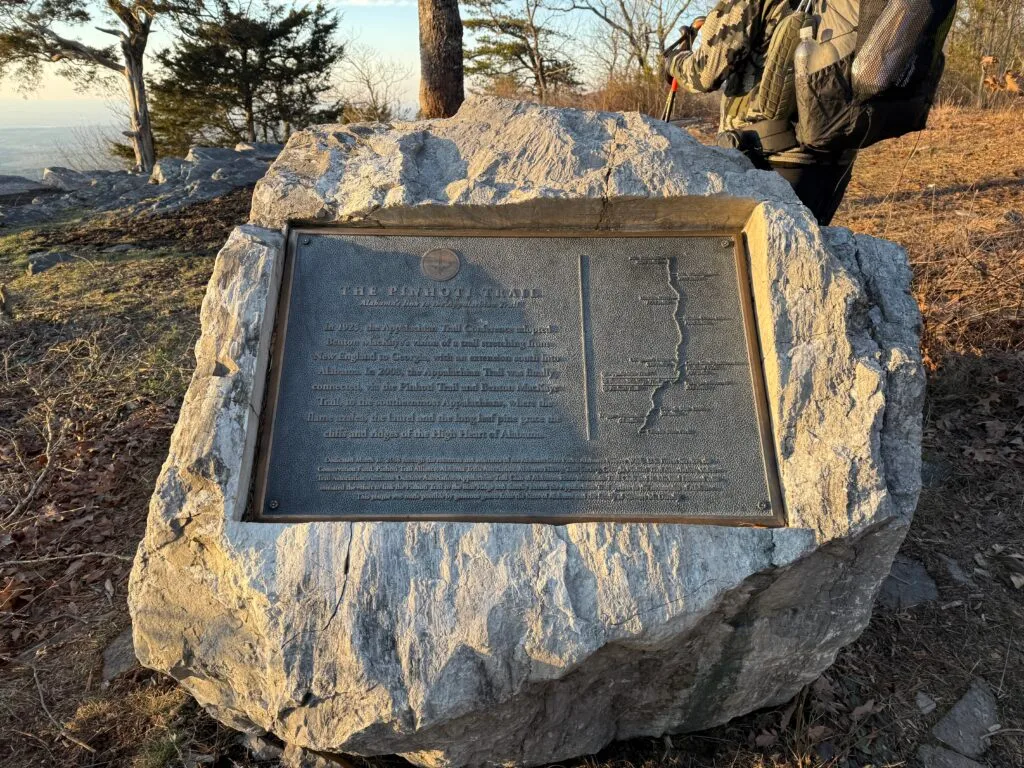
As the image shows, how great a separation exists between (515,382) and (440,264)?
53 cm

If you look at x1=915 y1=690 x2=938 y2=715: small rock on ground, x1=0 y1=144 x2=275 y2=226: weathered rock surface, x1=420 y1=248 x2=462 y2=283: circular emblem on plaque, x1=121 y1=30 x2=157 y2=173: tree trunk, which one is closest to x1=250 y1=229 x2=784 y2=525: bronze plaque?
x1=420 y1=248 x2=462 y2=283: circular emblem on plaque

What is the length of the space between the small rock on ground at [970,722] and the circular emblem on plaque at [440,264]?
234 centimetres

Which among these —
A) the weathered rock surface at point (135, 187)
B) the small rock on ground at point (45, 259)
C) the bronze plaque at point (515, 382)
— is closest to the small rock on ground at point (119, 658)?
the bronze plaque at point (515, 382)

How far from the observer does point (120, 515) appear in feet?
11.1

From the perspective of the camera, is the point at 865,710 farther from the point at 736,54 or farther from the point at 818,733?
the point at 736,54

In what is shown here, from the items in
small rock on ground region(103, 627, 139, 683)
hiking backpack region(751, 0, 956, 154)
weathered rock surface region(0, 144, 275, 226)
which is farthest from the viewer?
weathered rock surface region(0, 144, 275, 226)

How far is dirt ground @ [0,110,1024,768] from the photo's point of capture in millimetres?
2316

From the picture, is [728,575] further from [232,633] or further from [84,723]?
[84,723]

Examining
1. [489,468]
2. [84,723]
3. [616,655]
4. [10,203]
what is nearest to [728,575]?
[616,655]

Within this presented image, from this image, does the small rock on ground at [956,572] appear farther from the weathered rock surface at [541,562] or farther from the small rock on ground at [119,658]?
the small rock on ground at [119,658]

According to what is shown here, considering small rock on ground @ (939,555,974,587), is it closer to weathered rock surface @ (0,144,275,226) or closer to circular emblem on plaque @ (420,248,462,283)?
circular emblem on plaque @ (420,248,462,283)

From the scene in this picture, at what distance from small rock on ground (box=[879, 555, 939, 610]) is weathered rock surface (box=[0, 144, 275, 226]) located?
7.97 meters

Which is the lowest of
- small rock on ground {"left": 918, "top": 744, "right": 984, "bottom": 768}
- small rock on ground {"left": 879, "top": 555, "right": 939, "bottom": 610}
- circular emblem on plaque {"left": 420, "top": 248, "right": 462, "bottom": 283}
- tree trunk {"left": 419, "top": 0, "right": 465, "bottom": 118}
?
small rock on ground {"left": 918, "top": 744, "right": 984, "bottom": 768}

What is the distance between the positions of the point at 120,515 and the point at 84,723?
49.0 inches
